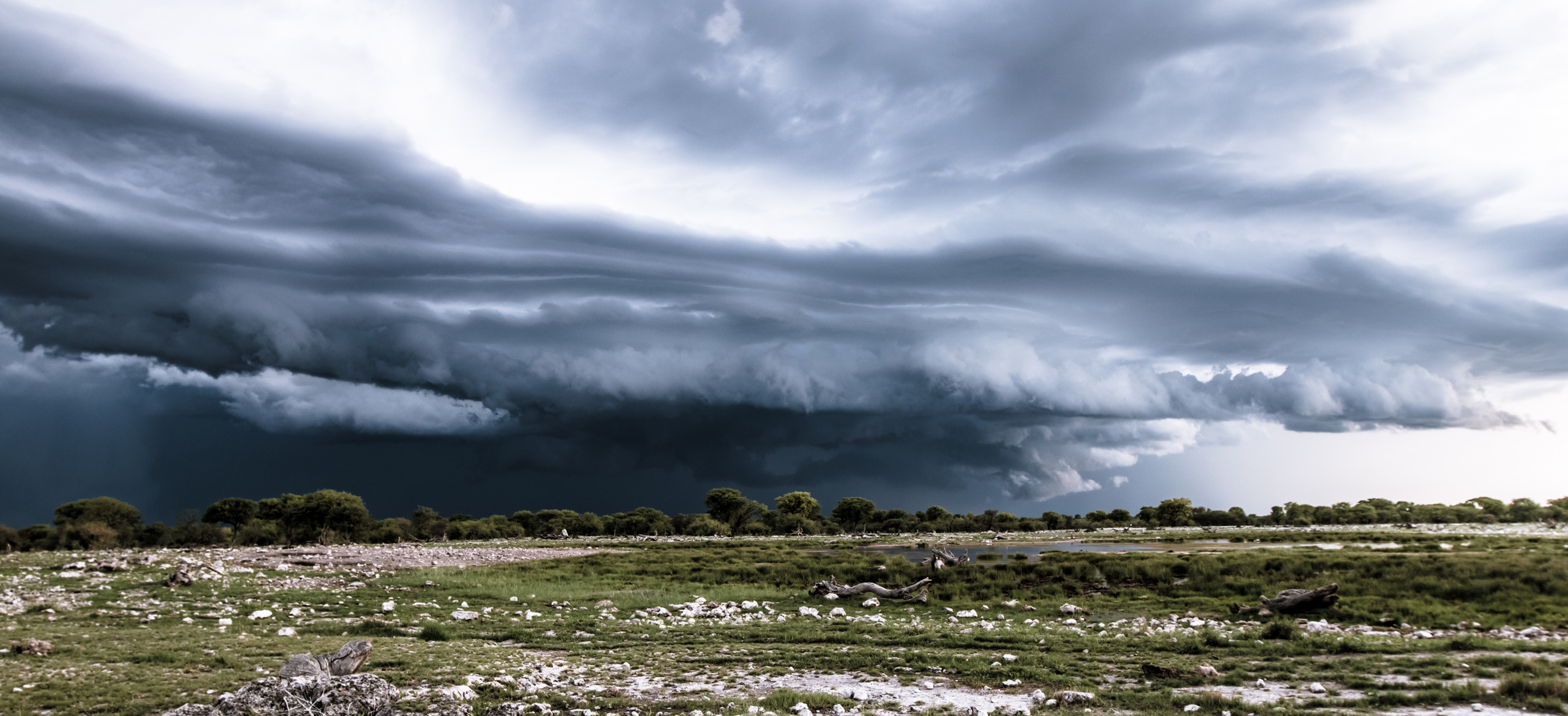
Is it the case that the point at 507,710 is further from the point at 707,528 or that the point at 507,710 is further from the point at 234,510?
the point at 707,528

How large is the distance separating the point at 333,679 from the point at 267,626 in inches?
525

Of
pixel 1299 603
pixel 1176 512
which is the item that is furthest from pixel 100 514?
pixel 1176 512

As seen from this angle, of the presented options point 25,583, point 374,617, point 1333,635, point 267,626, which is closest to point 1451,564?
point 1333,635

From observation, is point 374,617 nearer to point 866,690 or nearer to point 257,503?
point 866,690

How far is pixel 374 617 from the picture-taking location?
23.0m

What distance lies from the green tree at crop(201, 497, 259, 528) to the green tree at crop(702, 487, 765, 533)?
6659 centimetres

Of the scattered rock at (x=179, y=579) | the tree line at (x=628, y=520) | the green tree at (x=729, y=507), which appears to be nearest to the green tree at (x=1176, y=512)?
the tree line at (x=628, y=520)

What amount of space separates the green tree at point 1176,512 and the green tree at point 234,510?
15475 centimetres

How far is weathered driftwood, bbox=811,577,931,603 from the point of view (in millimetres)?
30891

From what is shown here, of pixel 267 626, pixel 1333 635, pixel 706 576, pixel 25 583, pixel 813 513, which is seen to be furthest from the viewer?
pixel 813 513

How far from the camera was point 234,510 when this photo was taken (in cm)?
8619

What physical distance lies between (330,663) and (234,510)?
97.4 metres

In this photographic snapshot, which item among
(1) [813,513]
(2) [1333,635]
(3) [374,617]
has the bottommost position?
(1) [813,513]

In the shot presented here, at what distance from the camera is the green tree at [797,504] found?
438 feet
